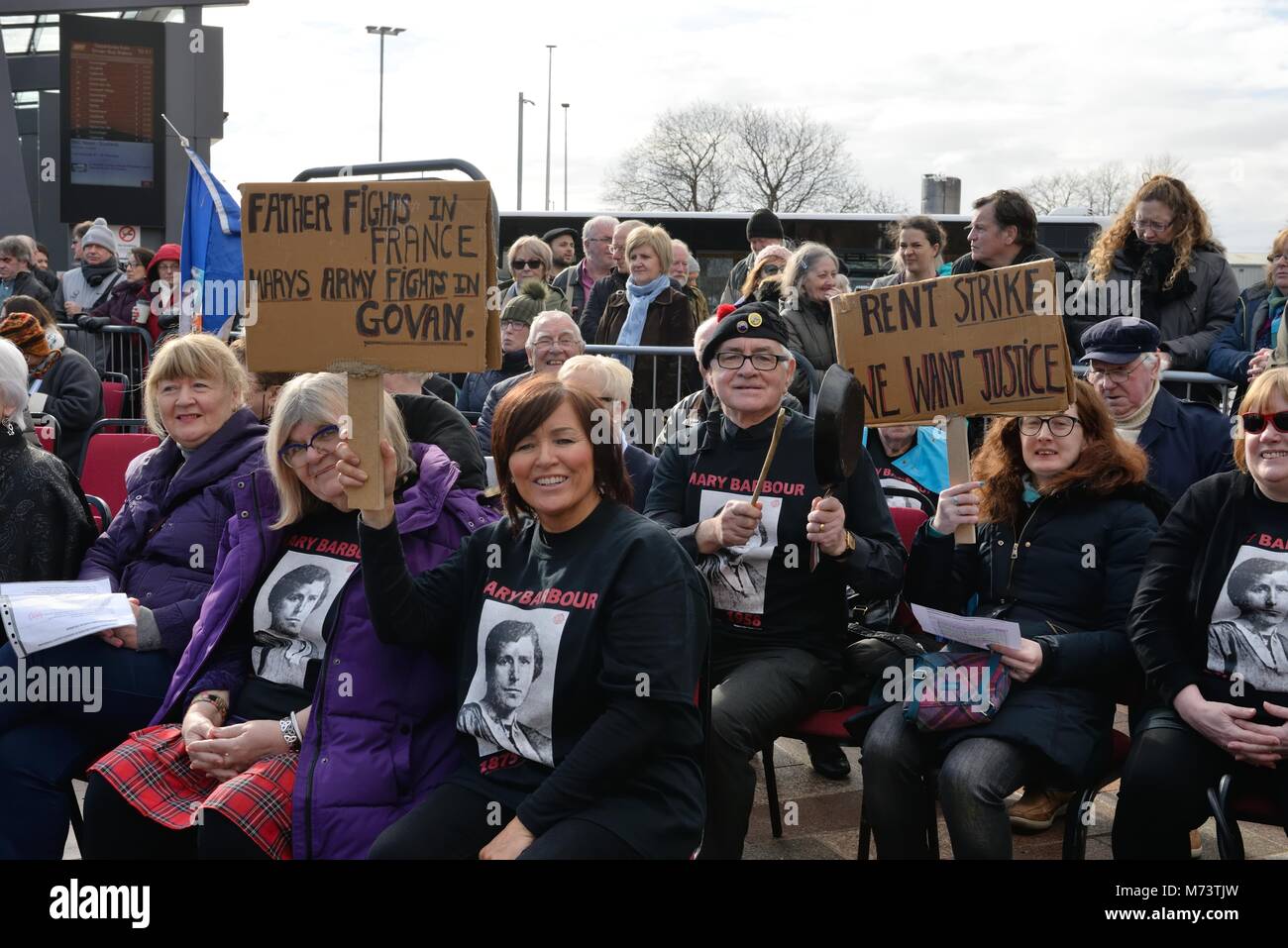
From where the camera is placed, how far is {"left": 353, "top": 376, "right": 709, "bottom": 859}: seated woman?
9.04 ft

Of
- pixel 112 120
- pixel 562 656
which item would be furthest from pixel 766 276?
pixel 112 120

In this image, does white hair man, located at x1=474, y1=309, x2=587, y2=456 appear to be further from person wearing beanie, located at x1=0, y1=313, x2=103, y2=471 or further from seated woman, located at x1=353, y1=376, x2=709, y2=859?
person wearing beanie, located at x1=0, y1=313, x2=103, y2=471

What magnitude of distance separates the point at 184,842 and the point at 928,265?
15.8 feet

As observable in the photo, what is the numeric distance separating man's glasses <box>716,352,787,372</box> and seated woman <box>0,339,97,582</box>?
7.10 ft

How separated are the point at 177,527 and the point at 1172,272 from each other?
Result: 15.1ft

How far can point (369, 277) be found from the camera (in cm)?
298

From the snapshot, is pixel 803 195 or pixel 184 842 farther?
pixel 803 195

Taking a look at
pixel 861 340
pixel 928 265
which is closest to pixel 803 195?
pixel 928 265

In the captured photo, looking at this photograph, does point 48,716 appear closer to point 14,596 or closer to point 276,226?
point 14,596

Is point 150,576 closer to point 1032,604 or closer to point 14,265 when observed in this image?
point 1032,604

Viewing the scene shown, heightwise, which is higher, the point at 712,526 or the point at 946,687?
the point at 712,526

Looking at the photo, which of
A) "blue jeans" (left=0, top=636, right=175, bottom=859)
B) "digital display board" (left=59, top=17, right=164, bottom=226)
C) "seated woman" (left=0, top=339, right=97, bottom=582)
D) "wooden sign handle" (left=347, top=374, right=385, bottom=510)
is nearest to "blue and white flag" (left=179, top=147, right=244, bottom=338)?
"seated woman" (left=0, top=339, right=97, bottom=582)

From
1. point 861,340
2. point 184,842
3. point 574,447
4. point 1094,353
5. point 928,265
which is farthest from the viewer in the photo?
point 928,265
